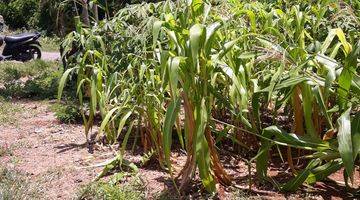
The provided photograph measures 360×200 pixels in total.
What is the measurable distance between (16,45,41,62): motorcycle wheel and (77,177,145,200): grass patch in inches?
339

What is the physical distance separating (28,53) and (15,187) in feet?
28.3

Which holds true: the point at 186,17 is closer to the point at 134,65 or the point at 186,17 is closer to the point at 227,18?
the point at 227,18

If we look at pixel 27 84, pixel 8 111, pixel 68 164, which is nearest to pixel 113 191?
pixel 68 164

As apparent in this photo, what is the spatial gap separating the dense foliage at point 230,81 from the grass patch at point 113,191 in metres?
0.21

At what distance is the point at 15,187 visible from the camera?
9.64ft

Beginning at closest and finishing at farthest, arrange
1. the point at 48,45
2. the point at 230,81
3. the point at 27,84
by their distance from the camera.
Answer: the point at 230,81 → the point at 27,84 → the point at 48,45

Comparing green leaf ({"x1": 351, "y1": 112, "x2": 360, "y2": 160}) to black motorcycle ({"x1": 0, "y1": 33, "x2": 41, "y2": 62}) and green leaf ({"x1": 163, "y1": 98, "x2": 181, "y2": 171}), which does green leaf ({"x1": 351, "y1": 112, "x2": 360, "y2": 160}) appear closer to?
green leaf ({"x1": 163, "y1": 98, "x2": 181, "y2": 171})

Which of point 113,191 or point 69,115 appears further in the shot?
point 69,115

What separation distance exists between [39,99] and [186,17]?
364 cm

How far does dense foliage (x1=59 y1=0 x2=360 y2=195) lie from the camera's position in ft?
7.82

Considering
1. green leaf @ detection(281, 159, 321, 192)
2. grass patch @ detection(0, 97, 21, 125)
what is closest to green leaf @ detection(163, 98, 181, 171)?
green leaf @ detection(281, 159, 321, 192)

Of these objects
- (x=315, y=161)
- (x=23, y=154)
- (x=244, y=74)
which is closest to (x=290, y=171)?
(x=315, y=161)

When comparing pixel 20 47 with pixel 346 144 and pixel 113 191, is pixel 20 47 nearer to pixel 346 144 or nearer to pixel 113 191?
Result: pixel 113 191

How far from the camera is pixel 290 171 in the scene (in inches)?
119
